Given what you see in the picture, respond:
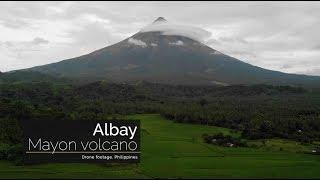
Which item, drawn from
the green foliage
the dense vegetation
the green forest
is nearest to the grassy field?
the green foliage

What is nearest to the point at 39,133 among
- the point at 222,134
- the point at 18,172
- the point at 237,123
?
the point at 18,172

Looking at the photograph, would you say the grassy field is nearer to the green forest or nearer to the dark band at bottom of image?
the green forest

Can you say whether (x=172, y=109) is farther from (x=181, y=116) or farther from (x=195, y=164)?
(x=195, y=164)

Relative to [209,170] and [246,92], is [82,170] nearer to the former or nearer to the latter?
[209,170]

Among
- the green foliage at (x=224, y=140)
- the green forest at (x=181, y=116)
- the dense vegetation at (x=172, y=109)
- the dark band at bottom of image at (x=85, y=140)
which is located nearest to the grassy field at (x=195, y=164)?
the green foliage at (x=224, y=140)

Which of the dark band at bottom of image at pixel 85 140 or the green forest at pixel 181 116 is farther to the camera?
the green forest at pixel 181 116

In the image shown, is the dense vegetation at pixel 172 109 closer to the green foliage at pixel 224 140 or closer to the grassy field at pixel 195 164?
the green foliage at pixel 224 140

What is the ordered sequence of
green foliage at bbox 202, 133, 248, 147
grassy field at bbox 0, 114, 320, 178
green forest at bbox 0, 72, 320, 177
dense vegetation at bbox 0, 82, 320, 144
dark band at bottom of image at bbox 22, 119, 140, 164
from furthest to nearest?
dense vegetation at bbox 0, 82, 320, 144 → green foliage at bbox 202, 133, 248, 147 → green forest at bbox 0, 72, 320, 177 → grassy field at bbox 0, 114, 320, 178 → dark band at bottom of image at bbox 22, 119, 140, 164

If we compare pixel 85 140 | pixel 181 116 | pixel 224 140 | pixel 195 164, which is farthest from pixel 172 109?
pixel 85 140
